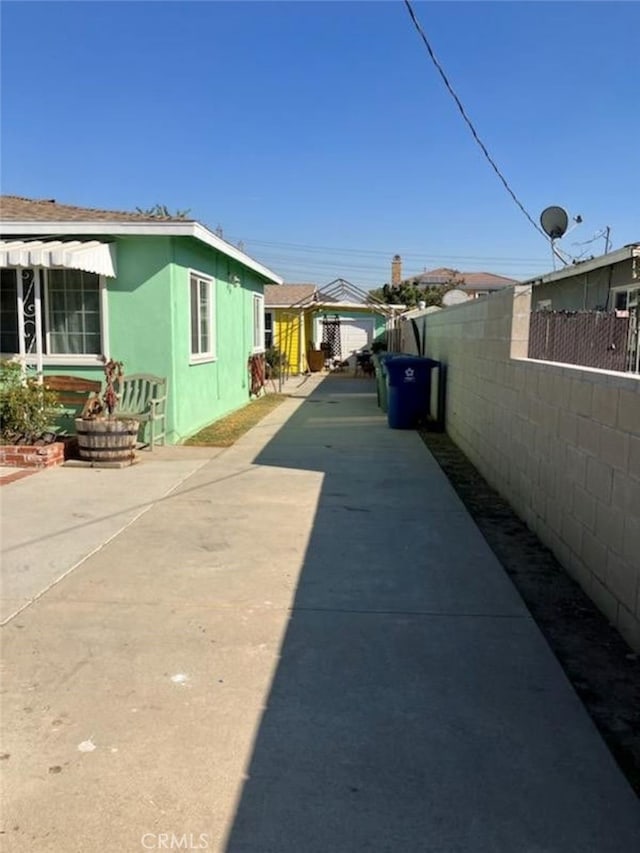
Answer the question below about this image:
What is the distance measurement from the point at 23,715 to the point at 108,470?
548 cm

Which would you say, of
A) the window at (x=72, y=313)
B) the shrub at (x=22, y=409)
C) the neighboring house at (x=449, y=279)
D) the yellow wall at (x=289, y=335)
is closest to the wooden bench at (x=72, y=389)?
the window at (x=72, y=313)

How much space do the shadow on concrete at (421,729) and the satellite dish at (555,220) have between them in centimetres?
861

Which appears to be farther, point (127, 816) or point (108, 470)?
point (108, 470)

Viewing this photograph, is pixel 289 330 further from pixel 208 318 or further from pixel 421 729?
pixel 421 729

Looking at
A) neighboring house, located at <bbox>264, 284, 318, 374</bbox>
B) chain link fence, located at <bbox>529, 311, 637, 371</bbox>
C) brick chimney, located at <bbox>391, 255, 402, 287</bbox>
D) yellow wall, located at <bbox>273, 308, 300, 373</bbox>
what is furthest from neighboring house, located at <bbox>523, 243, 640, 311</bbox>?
brick chimney, located at <bbox>391, 255, 402, 287</bbox>

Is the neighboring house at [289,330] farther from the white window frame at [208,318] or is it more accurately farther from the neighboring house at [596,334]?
the neighboring house at [596,334]

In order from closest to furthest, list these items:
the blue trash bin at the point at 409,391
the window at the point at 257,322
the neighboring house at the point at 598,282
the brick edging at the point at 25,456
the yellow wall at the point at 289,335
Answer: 1. the brick edging at the point at 25,456
2. the neighboring house at the point at 598,282
3. the blue trash bin at the point at 409,391
4. the window at the point at 257,322
5. the yellow wall at the point at 289,335

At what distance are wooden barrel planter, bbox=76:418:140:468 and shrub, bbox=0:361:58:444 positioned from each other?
63 cm

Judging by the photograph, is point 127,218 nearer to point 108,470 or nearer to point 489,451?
point 108,470

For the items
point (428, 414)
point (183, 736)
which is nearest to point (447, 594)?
point (183, 736)

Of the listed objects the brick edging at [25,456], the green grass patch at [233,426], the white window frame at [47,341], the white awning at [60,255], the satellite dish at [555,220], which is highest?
the satellite dish at [555,220]

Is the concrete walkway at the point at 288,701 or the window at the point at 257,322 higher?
the window at the point at 257,322

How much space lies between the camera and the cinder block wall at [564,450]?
154 inches

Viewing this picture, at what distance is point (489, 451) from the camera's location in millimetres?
7992
